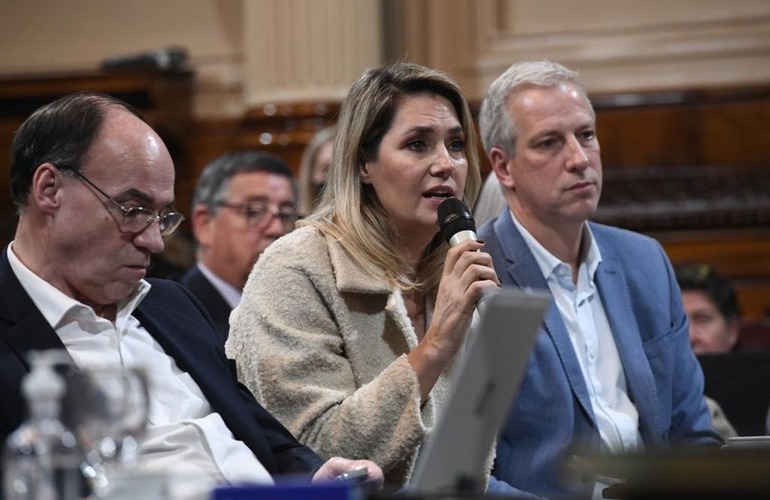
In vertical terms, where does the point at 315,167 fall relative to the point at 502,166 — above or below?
below

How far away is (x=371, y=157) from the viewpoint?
3080 millimetres

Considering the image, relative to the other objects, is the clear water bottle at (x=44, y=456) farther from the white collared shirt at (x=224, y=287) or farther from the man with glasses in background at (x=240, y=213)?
the man with glasses in background at (x=240, y=213)

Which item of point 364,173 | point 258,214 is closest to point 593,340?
point 364,173

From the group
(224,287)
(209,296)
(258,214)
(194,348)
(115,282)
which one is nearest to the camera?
(115,282)

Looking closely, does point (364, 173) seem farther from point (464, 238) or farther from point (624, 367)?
point (624, 367)

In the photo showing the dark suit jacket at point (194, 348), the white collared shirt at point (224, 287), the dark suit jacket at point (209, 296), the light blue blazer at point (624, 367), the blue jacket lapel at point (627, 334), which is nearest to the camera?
the dark suit jacket at point (194, 348)

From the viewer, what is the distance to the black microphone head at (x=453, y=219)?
275 cm

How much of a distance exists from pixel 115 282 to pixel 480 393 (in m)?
0.98

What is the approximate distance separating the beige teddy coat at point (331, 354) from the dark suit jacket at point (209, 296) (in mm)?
1313

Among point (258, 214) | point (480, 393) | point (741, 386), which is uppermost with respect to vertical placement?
point (480, 393)

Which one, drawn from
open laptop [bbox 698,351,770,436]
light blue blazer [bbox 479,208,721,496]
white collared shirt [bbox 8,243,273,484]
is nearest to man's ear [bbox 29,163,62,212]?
white collared shirt [bbox 8,243,273,484]

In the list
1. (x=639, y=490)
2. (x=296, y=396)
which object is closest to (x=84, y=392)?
(x=639, y=490)

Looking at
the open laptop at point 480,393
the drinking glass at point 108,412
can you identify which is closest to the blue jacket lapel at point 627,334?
the open laptop at point 480,393

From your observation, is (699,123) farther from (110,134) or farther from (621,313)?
(110,134)
